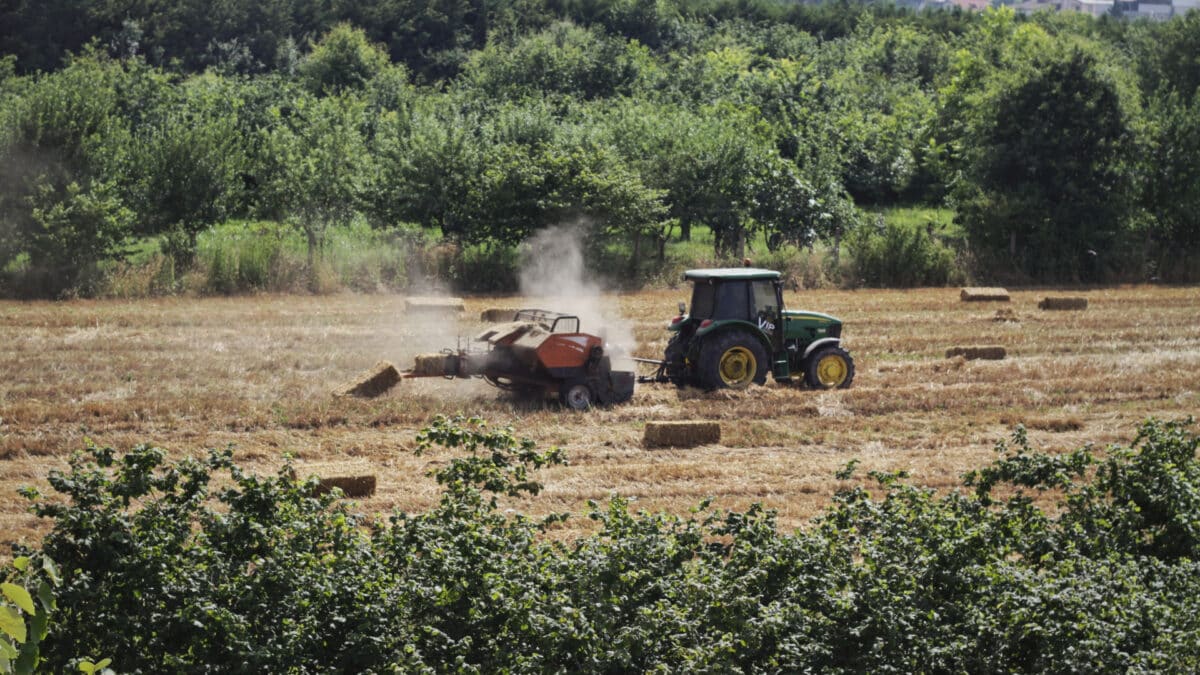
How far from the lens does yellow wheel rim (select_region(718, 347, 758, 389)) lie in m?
17.3

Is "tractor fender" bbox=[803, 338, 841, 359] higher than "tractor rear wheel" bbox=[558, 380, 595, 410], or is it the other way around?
"tractor fender" bbox=[803, 338, 841, 359]

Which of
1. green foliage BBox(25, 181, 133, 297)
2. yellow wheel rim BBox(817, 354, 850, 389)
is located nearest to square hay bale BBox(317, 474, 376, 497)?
yellow wheel rim BBox(817, 354, 850, 389)

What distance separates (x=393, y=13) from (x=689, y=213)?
111 feet

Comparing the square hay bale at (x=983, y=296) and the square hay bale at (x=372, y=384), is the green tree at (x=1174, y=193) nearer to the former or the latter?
the square hay bale at (x=983, y=296)

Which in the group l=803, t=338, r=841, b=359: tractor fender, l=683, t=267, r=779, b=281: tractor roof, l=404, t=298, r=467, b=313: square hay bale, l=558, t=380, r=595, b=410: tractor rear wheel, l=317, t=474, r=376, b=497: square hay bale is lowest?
l=317, t=474, r=376, b=497: square hay bale

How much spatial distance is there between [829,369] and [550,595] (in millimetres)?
11141

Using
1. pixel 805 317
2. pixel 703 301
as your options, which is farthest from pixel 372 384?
pixel 805 317

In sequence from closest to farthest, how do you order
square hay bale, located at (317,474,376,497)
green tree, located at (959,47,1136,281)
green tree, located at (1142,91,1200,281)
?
square hay bale, located at (317,474,376,497) < green tree, located at (959,47,1136,281) < green tree, located at (1142,91,1200,281)

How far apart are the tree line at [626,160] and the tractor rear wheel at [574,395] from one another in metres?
12.8

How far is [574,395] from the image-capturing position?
16516 millimetres

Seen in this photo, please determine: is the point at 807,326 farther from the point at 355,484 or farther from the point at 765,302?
the point at 355,484

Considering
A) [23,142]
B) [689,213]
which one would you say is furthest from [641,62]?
[23,142]

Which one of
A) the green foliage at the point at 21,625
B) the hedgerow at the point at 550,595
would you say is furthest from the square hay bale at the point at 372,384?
the green foliage at the point at 21,625

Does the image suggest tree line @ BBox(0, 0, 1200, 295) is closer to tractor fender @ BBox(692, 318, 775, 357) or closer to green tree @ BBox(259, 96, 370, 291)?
green tree @ BBox(259, 96, 370, 291)
